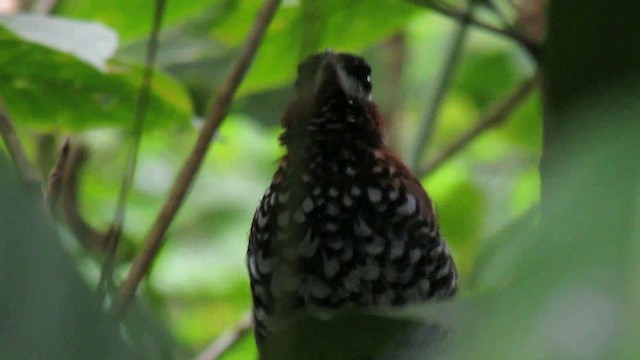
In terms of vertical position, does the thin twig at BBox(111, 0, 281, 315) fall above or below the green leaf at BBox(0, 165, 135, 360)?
below

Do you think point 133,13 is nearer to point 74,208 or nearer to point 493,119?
point 74,208

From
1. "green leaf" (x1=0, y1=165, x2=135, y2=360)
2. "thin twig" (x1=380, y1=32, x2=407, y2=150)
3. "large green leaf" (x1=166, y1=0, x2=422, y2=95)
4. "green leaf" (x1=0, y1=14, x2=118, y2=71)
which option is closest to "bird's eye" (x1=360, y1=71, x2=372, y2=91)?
"large green leaf" (x1=166, y1=0, x2=422, y2=95)

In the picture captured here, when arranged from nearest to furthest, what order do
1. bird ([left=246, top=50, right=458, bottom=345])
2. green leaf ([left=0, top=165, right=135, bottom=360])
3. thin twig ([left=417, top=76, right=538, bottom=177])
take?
green leaf ([left=0, top=165, right=135, bottom=360])
bird ([left=246, top=50, right=458, bottom=345])
thin twig ([left=417, top=76, right=538, bottom=177])

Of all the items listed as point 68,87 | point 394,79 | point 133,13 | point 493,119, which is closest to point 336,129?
point 68,87

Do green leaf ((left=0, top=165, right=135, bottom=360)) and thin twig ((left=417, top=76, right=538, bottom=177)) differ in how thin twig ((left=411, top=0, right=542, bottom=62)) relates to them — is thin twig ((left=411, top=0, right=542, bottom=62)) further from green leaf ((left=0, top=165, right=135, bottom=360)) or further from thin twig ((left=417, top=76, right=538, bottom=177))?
thin twig ((left=417, top=76, right=538, bottom=177))

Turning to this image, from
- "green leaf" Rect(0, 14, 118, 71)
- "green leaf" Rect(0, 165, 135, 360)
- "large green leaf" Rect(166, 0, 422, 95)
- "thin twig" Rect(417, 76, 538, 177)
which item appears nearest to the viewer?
"green leaf" Rect(0, 165, 135, 360)

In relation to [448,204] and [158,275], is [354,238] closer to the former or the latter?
[448,204]

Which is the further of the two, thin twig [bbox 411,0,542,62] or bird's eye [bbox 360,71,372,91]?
bird's eye [bbox 360,71,372,91]
